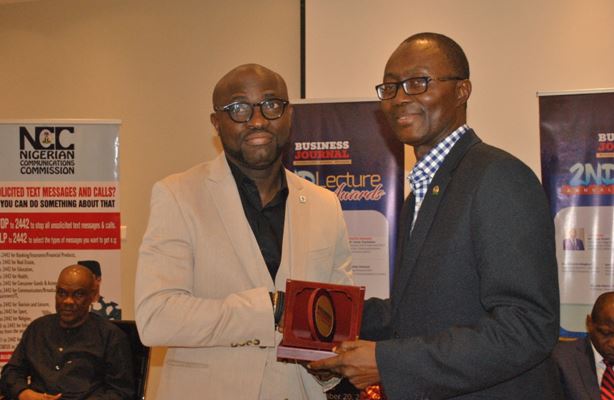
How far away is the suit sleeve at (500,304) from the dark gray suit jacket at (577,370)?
8.34 ft

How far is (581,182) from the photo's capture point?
5.28m

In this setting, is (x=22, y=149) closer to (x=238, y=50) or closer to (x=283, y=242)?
(x=238, y=50)

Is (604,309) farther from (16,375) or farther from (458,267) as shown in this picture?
(16,375)

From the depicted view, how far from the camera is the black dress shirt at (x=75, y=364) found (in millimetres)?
4605

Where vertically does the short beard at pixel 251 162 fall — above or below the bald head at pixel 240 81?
below

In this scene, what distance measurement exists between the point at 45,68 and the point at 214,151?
1944 millimetres

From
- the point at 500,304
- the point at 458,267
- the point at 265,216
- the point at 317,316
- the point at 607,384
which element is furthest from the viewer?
the point at 607,384

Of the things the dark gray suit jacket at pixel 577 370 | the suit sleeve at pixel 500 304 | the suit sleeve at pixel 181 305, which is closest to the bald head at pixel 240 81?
the suit sleeve at pixel 181 305

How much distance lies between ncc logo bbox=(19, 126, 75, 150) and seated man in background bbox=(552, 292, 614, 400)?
3.83 meters

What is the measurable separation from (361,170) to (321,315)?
3.26 m

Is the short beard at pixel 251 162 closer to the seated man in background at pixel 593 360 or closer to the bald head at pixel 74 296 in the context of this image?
the seated man in background at pixel 593 360

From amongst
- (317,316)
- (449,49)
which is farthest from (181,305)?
(449,49)

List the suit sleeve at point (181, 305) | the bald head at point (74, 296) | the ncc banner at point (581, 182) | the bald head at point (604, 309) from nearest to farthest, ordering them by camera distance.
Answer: the suit sleeve at point (181, 305) → the bald head at point (604, 309) → the bald head at point (74, 296) → the ncc banner at point (581, 182)

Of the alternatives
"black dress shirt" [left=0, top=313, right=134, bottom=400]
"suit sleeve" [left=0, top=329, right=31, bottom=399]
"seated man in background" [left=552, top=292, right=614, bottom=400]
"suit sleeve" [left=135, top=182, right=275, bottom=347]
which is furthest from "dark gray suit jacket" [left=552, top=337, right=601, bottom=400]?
"suit sleeve" [left=0, top=329, right=31, bottom=399]
